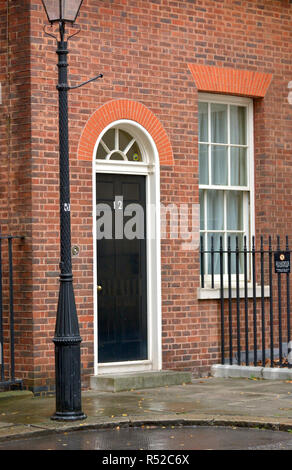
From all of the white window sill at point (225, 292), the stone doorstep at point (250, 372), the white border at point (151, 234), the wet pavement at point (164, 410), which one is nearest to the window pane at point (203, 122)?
the white border at point (151, 234)

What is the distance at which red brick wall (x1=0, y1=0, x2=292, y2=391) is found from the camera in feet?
35.7

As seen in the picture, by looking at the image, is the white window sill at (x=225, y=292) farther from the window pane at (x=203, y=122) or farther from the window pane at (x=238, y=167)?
the window pane at (x=203, y=122)

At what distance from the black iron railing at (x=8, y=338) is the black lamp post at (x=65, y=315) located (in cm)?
169

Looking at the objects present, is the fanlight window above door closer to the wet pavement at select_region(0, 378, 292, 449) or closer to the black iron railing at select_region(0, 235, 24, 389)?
the black iron railing at select_region(0, 235, 24, 389)

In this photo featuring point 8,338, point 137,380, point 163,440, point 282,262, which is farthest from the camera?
point 282,262

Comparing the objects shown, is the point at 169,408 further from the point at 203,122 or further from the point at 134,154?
the point at 203,122

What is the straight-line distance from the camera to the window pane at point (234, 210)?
13156 millimetres

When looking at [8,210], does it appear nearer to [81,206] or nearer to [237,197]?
[81,206]

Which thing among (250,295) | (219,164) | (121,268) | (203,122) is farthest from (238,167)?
(121,268)

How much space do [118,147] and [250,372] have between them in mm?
3331

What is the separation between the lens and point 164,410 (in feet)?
31.4

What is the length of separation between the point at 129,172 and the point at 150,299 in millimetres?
1642

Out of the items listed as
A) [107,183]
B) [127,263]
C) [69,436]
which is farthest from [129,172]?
[69,436]

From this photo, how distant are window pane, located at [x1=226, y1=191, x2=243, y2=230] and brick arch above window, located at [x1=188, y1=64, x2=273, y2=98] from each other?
1.40 m
